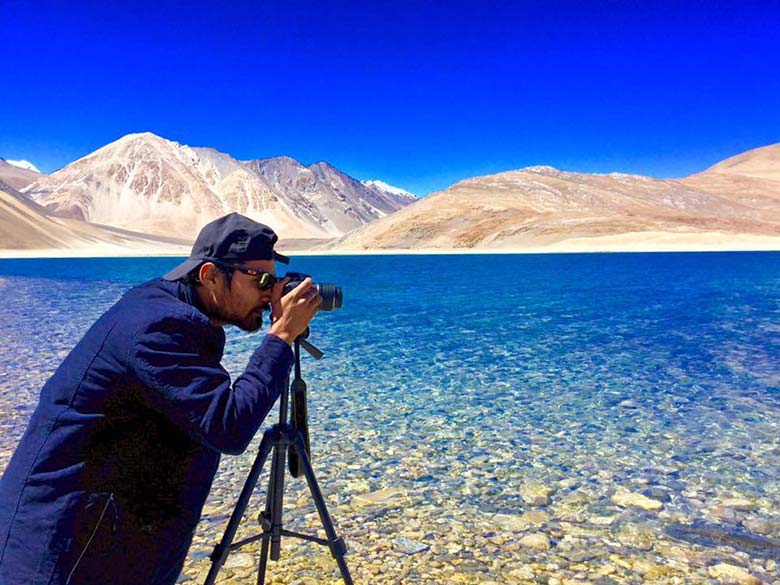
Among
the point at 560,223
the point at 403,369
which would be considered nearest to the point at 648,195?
the point at 560,223

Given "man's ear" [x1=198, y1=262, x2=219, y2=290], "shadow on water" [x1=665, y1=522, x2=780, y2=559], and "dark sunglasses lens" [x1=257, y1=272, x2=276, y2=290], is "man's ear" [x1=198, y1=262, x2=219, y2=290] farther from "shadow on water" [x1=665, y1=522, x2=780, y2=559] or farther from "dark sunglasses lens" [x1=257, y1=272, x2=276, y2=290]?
"shadow on water" [x1=665, y1=522, x2=780, y2=559]

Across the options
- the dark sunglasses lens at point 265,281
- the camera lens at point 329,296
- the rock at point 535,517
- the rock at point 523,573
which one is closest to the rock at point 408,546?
the rock at point 523,573

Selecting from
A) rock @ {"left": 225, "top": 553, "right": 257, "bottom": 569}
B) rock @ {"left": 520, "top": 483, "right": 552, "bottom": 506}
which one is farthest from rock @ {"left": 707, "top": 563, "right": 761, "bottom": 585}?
rock @ {"left": 225, "top": 553, "right": 257, "bottom": 569}

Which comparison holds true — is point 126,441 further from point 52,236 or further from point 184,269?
point 52,236

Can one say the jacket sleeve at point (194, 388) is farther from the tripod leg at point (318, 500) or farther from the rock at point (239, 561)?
the rock at point (239, 561)

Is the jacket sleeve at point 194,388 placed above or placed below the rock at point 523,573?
above

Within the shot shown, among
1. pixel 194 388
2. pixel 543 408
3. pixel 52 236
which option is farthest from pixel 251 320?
pixel 52 236

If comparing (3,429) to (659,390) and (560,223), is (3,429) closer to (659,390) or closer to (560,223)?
(659,390)
